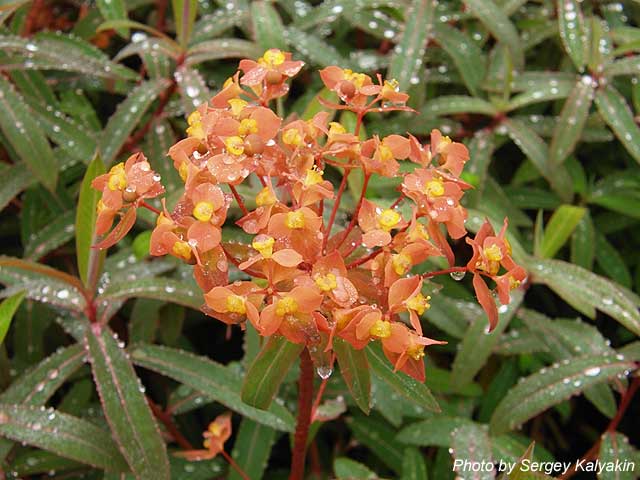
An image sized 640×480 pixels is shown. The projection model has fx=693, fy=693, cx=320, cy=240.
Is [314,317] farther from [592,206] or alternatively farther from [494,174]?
[592,206]

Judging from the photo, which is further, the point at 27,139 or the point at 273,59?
the point at 27,139

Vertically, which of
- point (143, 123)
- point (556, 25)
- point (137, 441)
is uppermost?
point (556, 25)

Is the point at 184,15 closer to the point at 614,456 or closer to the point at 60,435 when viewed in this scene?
the point at 60,435

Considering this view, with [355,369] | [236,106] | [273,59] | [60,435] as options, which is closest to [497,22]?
[273,59]

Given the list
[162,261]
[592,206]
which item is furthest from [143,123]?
[592,206]

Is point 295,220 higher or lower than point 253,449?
higher

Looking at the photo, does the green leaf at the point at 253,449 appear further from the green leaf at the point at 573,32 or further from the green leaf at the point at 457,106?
the green leaf at the point at 573,32

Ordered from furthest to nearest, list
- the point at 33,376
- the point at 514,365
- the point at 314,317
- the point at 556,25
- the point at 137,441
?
the point at 556,25 → the point at 514,365 → the point at 33,376 → the point at 137,441 → the point at 314,317
